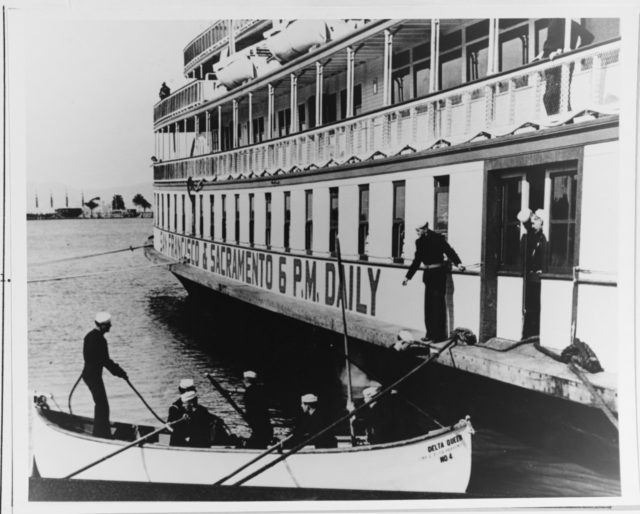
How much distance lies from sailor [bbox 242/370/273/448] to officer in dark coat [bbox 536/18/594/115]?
74.7 inches

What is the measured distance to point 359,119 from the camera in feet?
11.6

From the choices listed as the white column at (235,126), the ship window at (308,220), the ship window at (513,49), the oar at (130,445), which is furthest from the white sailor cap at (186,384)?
the ship window at (513,49)

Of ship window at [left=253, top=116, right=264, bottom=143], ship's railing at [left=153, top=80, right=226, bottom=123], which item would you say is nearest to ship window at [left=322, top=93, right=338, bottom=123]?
ship window at [left=253, top=116, right=264, bottom=143]

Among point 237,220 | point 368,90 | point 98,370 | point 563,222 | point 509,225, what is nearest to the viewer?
point 563,222

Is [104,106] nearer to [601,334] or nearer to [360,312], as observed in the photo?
[360,312]

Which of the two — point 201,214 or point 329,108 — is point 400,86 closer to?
point 329,108

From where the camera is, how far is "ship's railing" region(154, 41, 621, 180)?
3.05m

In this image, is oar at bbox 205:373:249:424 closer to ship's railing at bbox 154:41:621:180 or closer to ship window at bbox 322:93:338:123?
ship's railing at bbox 154:41:621:180

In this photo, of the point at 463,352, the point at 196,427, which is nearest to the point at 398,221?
the point at 463,352

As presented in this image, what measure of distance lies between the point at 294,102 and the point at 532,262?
59.9 inches

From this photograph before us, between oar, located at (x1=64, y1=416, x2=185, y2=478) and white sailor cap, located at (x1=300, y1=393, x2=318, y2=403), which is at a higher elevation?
white sailor cap, located at (x1=300, y1=393, x2=318, y2=403)

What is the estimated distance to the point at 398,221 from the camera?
3455 mm

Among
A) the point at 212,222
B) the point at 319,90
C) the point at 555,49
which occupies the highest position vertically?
the point at 555,49

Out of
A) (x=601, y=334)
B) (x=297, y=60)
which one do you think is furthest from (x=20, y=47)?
(x=601, y=334)
